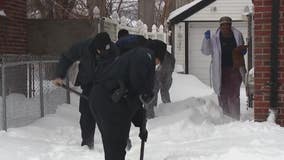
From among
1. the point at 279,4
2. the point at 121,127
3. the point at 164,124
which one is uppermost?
the point at 279,4

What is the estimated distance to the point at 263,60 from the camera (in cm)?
816

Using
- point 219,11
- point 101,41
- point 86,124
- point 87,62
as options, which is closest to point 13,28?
point 86,124

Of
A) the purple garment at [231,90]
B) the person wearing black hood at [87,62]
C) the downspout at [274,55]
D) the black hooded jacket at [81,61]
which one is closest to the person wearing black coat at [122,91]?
the person wearing black hood at [87,62]

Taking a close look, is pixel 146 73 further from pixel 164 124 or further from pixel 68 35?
pixel 68 35

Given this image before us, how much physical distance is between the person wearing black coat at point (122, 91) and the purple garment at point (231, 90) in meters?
4.47

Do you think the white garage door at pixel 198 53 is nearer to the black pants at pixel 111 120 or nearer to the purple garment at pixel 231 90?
the purple garment at pixel 231 90

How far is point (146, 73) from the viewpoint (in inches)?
216

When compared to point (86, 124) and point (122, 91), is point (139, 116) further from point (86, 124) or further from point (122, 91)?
point (86, 124)

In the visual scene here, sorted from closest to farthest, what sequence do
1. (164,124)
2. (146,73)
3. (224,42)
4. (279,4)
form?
(146,73) → (279,4) → (164,124) → (224,42)

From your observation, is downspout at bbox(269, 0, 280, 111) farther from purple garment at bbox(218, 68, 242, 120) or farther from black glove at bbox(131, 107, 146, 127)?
black glove at bbox(131, 107, 146, 127)

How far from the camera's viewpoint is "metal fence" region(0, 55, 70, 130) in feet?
29.1

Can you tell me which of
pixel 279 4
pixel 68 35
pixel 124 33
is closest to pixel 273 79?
pixel 279 4

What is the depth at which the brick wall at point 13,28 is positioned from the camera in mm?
12227

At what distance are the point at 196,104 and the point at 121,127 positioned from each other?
560 cm
